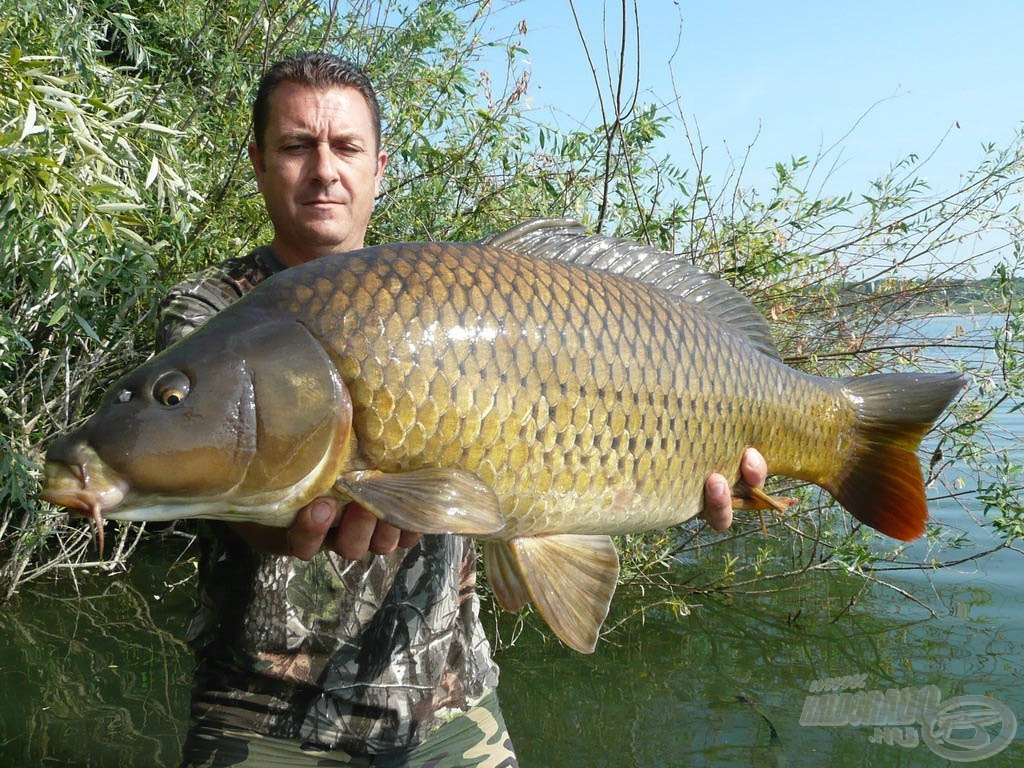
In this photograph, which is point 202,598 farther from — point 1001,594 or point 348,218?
point 1001,594

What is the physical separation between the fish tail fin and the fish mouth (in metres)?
1.33

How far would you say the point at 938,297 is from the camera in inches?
166

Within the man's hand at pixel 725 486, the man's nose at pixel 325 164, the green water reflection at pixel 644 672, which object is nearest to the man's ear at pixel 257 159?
the man's nose at pixel 325 164

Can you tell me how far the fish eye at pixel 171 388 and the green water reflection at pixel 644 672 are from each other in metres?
2.64

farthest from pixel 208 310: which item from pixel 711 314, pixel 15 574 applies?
pixel 15 574

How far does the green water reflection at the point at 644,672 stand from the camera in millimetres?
3422

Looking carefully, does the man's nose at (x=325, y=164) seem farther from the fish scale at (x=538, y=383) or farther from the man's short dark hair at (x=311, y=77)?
the fish scale at (x=538, y=383)

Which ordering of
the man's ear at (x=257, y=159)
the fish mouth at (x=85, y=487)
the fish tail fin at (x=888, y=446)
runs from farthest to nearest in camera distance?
the man's ear at (x=257, y=159) → the fish tail fin at (x=888, y=446) → the fish mouth at (x=85, y=487)

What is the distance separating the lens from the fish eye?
1.19m

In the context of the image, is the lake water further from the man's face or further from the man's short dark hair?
the man's short dark hair

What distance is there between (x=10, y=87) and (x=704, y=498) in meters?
2.13

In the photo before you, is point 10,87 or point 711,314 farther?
point 10,87

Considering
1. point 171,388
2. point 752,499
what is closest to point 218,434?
point 171,388

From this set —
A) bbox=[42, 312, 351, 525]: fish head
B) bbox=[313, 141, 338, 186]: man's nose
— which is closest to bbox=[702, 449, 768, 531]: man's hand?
bbox=[42, 312, 351, 525]: fish head
